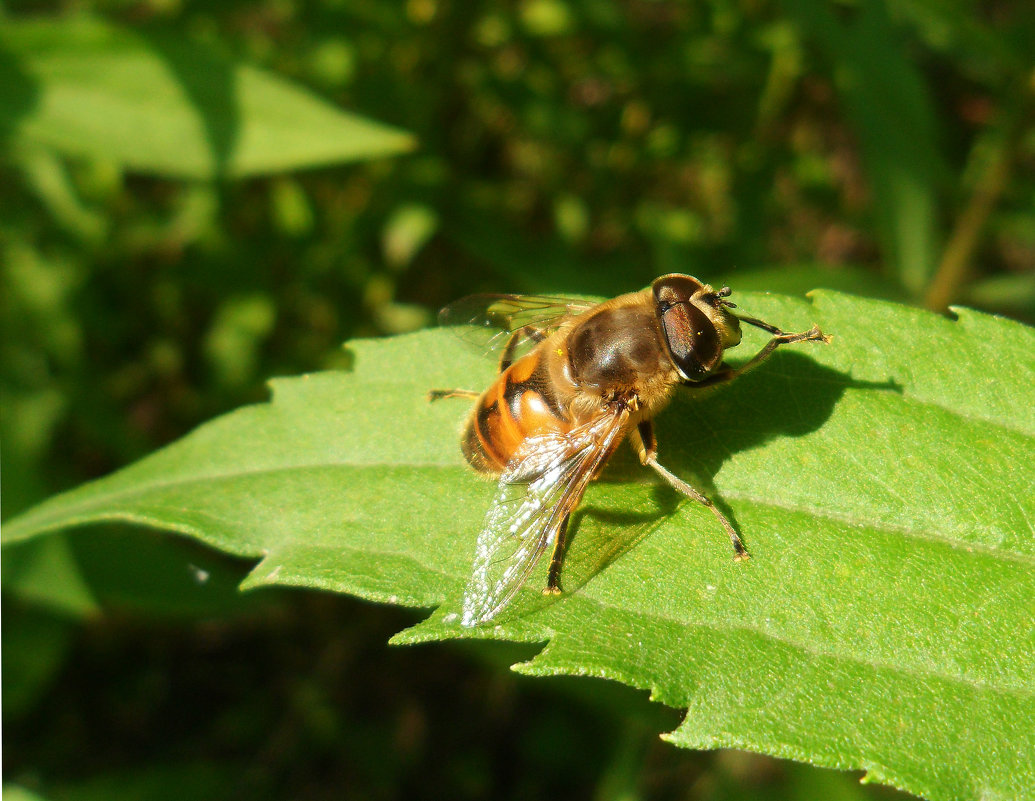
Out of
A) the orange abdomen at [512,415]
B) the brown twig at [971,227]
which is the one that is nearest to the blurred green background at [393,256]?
the brown twig at [971,227]

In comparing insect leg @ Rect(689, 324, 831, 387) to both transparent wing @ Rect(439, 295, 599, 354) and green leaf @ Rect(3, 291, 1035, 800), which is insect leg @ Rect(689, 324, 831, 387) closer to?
green leaf @ Rect(3, 291, 1035, 800)

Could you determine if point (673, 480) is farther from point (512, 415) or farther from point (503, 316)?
point (503, 316)

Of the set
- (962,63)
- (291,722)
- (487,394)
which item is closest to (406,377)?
(487,394)

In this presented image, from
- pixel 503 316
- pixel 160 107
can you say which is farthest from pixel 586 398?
pixel 160 107

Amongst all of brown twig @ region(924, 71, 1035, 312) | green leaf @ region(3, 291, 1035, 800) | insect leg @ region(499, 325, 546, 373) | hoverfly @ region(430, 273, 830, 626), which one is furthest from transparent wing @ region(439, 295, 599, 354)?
brown twig @ region(924, 71, 1035, 312)

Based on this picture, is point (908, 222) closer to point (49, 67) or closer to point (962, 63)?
point (962, 63)

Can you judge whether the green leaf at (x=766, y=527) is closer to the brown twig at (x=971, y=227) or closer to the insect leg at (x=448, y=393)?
the insect leg at (x=448, y=393)
